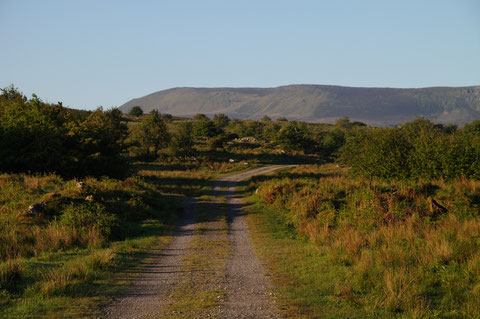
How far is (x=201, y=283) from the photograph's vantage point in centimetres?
884

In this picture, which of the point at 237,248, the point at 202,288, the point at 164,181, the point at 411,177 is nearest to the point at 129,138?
the point at 164,181

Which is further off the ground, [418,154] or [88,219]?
[418,154]

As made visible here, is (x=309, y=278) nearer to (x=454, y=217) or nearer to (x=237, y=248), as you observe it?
(x=237, y=248)

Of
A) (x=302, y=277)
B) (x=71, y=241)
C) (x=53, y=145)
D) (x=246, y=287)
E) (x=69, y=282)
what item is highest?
(x=53, y=145)

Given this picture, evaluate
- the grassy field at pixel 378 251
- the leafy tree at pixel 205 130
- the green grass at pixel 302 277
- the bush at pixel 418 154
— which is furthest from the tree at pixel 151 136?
the green grass at pixel 302 277

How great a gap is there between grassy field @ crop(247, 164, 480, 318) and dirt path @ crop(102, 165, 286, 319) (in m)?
0.68

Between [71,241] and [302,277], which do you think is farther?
[71,241]

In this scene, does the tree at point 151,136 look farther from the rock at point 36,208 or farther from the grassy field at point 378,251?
the rock at point 36,208

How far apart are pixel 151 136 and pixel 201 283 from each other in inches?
2227

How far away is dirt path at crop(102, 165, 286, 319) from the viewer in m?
7.04

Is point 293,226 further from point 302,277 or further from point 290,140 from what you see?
point 290,140

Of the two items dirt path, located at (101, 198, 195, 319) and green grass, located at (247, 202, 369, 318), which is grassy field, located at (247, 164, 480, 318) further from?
dirt path, located at (101, 198, 195, 319)

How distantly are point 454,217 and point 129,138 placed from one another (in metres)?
58.9

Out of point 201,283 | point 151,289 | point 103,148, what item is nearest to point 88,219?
point 151,289
